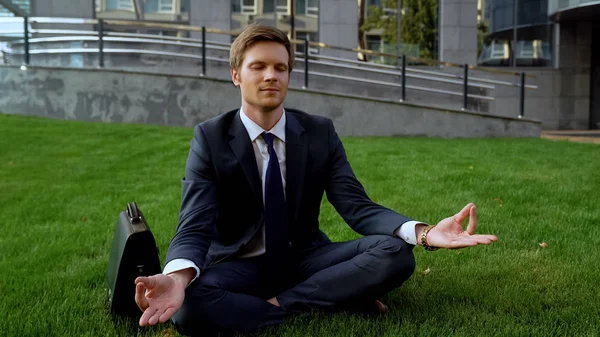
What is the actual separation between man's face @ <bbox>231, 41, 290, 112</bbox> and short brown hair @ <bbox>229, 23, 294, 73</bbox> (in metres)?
0.02

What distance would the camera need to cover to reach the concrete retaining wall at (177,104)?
15.3 meters

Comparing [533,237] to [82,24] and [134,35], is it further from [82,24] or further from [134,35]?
[82,24]

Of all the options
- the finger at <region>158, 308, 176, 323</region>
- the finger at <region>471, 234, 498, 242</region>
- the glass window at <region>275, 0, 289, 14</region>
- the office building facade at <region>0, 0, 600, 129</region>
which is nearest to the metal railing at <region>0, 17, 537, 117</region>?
the office building facade at <region>0, 0, 600, 129</region>

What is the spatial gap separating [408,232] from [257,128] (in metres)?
0.88

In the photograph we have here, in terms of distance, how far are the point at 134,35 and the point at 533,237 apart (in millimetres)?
Result: 13159

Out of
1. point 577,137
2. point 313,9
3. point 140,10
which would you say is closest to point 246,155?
point 577,137

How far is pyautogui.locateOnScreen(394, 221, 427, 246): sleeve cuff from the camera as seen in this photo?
A: 3082 mm

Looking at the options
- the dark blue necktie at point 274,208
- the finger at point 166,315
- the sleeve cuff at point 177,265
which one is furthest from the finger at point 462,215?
the finger at point 166,315

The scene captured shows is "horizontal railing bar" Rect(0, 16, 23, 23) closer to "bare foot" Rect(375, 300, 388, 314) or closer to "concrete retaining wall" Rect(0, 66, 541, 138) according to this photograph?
"concrete retaining wall" Rect(0, 66, 541, 138)

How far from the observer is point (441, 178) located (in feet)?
25.2

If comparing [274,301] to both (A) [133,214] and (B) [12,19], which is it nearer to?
(A) [133,214]

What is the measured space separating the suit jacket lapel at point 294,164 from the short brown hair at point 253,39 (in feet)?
1.10

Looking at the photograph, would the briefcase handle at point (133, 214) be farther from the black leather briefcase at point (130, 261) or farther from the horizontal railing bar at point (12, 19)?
the horizontal railing bar at point (12, 19)

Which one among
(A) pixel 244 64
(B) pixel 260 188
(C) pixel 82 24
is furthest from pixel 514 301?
(C) pixel 82 24
